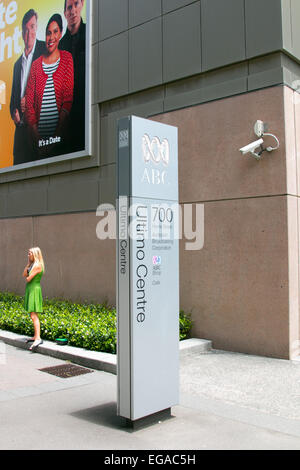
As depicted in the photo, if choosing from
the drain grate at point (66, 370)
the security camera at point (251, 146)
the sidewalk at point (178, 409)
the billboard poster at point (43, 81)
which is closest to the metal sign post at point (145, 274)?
the sidewalk at point (178, 409)

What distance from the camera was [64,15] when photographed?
12.6 metres

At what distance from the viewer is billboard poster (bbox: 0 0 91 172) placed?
12.1 metres

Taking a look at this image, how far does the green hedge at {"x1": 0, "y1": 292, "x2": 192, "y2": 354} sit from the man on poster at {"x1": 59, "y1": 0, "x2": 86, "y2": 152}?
4.15 meters

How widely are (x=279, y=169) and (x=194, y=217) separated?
1981mm

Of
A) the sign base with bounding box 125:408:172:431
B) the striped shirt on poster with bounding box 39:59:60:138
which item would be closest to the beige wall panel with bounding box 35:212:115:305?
the striped shirt on poster with bounding box 39:59:60:138

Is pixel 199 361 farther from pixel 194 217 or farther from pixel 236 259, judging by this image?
pixel 194 217

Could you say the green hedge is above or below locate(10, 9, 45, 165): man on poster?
below

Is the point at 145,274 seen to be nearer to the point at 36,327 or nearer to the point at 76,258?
the point at 36,327

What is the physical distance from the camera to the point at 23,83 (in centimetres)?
1376

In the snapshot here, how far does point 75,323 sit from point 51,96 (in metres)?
6.85

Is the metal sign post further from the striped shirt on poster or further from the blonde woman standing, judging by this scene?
the striped shirt on poster

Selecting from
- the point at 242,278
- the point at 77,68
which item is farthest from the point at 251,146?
the point at 77,68

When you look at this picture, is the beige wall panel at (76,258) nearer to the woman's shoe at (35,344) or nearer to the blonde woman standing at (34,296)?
the blonde woman standing at (34,296)

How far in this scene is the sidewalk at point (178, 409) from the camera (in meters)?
4.53
